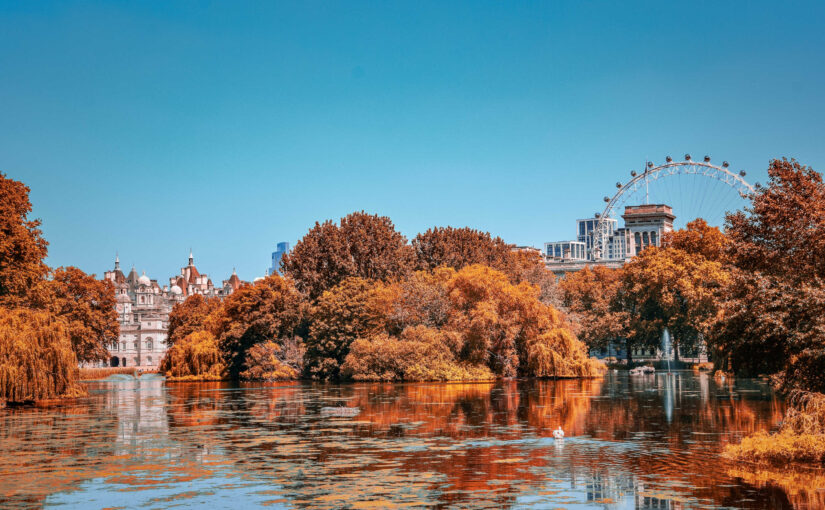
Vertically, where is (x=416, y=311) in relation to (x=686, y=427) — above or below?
above

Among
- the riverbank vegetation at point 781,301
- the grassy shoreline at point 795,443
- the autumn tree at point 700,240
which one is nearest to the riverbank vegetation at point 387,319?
the autumn tree at point 700,240

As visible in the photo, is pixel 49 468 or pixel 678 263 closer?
pixel 49 468

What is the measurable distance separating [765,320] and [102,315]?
87371mm

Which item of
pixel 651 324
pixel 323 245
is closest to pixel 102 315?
pixel 323 245

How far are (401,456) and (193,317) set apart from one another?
88515 millimetres

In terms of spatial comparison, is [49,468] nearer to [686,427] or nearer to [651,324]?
A: [686,427]

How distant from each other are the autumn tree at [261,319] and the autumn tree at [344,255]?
5.82 feet

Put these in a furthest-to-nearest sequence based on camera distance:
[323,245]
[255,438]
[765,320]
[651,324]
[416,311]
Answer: [651,324] < [323,245] < [416,311] < [255,438] < [765,320]

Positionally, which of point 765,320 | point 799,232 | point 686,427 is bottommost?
point 686,427

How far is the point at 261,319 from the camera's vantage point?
266ft

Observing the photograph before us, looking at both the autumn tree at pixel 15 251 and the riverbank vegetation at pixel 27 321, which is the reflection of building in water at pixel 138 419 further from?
the autumn tree at pixel 15 251

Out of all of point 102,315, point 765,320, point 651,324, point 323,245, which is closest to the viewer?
point 765,320

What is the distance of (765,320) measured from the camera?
24.7m

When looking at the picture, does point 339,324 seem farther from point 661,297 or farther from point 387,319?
point 661,297
